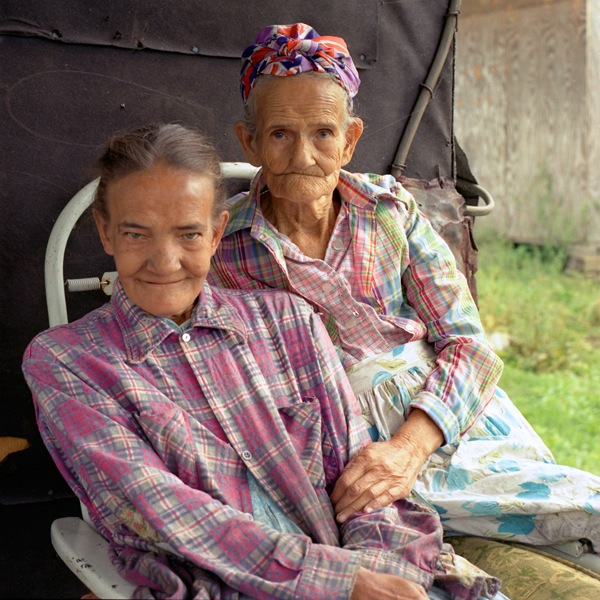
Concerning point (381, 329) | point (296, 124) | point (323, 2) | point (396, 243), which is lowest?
point (381, 329)

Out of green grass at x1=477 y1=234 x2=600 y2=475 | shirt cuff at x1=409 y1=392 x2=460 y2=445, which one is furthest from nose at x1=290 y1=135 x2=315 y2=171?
green grass at x1=477 y1=234 x2=600 y2=475

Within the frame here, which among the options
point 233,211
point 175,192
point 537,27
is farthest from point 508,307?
point 175,192

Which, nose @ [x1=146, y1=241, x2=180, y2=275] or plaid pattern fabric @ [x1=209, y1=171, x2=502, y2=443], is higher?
nose @ [x1=146, y1=241, x2=180, y2=275]

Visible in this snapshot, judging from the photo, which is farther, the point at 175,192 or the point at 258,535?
the point at 175,192

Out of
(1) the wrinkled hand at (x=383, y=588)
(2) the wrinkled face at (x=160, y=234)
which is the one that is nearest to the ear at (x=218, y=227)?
(2) the wrinkled face at (x=160, y=234)

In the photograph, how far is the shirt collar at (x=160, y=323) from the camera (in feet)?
6.35

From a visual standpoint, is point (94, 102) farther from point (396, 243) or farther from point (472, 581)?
point (472, 581)

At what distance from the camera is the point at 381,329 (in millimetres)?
2400

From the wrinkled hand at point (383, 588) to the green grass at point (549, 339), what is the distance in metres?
3.27

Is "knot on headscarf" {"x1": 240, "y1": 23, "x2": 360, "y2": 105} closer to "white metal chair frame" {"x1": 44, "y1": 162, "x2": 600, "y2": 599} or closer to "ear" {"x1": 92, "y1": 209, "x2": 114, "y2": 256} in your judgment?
"white metal chair frame" {"x1": 44, "y1": 162, "x2": 600, "y2": 599}

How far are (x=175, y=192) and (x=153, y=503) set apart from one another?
66cm

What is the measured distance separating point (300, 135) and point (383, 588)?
1.14 m

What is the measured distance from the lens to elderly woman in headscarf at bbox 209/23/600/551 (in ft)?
7.29

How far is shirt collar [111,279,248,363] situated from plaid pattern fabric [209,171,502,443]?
327 mm
